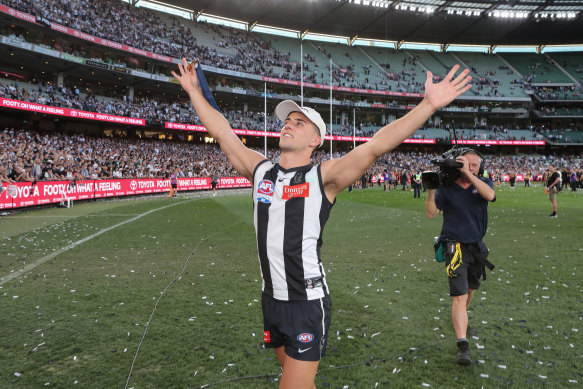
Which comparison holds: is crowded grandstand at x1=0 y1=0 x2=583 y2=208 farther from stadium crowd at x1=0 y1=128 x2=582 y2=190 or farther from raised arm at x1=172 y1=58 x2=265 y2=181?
raised arm at x1=172 y1=58 x2=265 y2=181

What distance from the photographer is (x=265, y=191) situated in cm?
238

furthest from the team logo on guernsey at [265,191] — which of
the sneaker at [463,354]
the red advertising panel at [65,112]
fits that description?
the red advertising panel at [65,112]

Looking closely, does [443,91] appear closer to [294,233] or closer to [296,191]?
[296,191]

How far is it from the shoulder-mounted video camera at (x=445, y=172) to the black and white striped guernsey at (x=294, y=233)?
74.5 inches

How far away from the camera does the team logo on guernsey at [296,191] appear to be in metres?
2.29

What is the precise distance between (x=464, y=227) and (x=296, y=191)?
2676 millimetres

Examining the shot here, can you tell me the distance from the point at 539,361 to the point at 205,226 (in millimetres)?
10909

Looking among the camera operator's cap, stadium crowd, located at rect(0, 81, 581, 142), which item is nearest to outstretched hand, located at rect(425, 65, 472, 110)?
the camera operator's cap

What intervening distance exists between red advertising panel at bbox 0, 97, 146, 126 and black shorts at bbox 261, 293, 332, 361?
117 feet

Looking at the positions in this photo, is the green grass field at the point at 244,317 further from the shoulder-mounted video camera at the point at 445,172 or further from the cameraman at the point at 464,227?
the shoulder-mounted video camera at the point at 445,172

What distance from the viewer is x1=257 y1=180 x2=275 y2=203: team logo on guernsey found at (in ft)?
7.77

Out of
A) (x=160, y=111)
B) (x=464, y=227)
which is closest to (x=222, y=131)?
(x=464, y=227)

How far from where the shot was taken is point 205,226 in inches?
513

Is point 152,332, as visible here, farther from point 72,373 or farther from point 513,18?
point 513,18
